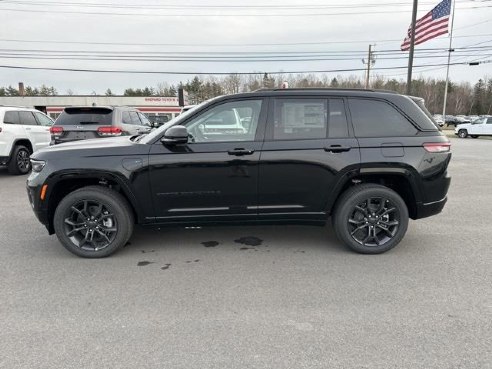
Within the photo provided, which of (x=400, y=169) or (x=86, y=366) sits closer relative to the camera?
(x=86, y=366)

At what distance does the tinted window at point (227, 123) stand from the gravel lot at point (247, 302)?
1.36 m

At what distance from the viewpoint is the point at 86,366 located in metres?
2.51

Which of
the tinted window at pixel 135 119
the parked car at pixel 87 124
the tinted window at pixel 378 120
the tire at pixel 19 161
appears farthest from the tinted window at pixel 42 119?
the tinted window at pixel 378 120

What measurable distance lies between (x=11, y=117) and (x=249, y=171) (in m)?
8.55

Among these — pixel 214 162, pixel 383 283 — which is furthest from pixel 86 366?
pixel 383 283

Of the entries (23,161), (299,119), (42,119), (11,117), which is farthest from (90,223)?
(42,119)

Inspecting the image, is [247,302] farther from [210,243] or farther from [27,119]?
[27,119]

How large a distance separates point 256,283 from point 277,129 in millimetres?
1709

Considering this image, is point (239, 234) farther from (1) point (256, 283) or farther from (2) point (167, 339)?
(2) point (167, 339)

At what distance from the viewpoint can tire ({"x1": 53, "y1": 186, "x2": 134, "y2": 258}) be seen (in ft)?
13.9

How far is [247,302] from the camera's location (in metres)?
3.36

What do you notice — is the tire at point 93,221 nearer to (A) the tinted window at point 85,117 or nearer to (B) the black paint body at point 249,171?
(B) the black paint body at point 249,171

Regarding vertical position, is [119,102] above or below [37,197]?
above

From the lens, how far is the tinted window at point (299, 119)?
432 cm
